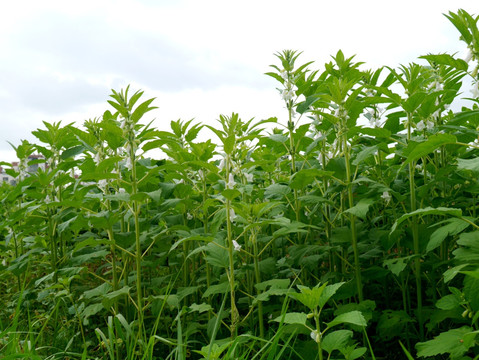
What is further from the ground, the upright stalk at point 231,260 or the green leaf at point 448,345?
the upright stalk at point 231,260

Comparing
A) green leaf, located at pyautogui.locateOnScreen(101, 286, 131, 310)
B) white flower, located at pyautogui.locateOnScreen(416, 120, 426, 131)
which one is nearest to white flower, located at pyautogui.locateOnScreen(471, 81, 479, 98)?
white flower, located at pyautogui.locateOnScreen(416, 120, 426, 131)

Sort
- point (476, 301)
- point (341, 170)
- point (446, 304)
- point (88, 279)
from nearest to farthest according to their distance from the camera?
point (476, 301) < point (446, 304) < point (341, 170) < point (88, 279)

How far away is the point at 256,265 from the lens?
9.82 feet

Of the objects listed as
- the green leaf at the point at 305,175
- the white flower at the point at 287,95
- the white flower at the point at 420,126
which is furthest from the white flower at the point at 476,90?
the white flower at the point at 287,95

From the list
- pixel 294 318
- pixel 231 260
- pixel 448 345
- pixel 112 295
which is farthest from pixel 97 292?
pixel 448 345

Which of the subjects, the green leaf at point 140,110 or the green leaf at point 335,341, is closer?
the green leaf at point 335,341

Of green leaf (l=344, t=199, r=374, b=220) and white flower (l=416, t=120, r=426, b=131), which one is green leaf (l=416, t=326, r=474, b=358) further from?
white flower (l=416, t=120, r=426, b=131)

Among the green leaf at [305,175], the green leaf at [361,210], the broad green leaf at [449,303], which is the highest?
the green leaf at [305,175]

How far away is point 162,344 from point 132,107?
1849 millimetres

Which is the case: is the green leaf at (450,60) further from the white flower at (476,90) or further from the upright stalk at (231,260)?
the upright stalk at (231,260)

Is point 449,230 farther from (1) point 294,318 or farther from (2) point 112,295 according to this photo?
(2) point 112,295

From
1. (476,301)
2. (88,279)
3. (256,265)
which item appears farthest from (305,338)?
(88,279)

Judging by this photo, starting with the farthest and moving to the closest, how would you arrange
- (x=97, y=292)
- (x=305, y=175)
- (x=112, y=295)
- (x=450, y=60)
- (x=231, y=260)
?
(x=97, y=292), (x=112, y=295), (x=305, y=175), (x=231, y=260), (x=450, y=60)

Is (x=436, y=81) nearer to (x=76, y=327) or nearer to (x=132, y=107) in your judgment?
(x=132, y=107)
